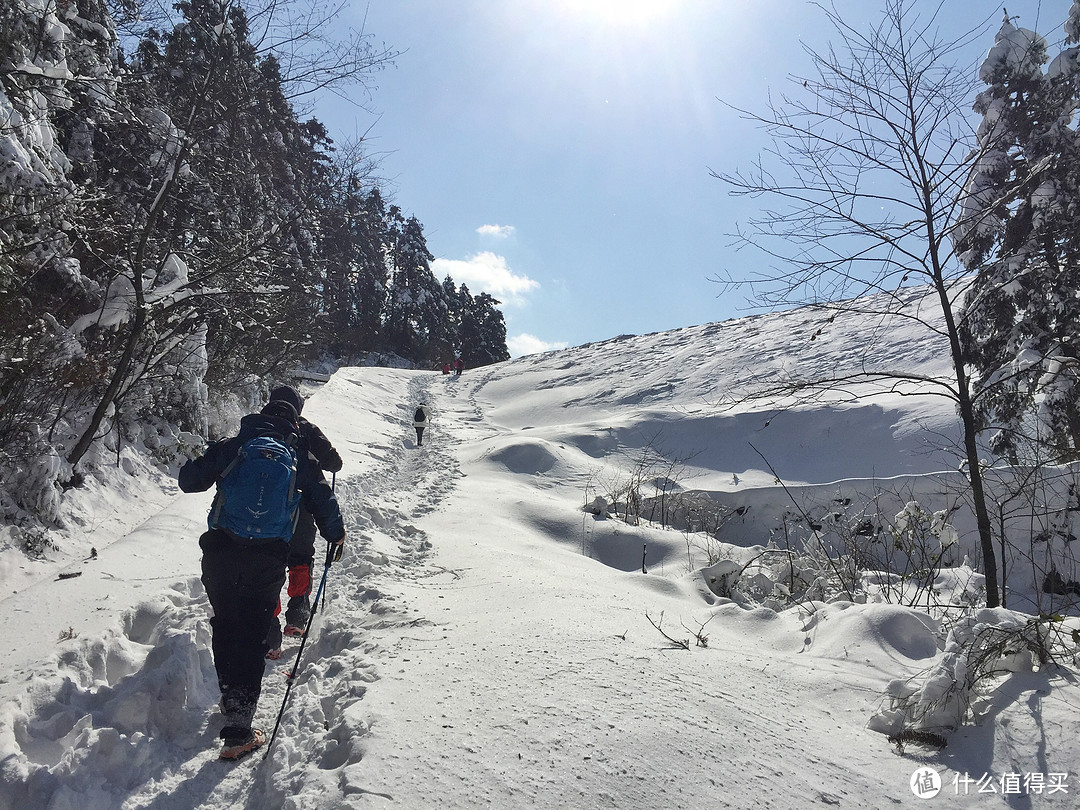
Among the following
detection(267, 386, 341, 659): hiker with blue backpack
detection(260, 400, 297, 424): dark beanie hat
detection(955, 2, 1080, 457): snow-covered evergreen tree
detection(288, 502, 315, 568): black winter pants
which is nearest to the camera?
detection(260, 400, 297, 424): dark beanie hat

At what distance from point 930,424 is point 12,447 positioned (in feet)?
47.9

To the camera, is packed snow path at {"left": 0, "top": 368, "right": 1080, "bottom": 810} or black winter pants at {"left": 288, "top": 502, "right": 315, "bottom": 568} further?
black winter pants at {"left": 288, "top": 502, "right": 315, "bottom": 568}

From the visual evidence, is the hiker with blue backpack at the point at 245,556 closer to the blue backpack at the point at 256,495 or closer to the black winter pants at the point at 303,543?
the blue backpack at the point at 256,495

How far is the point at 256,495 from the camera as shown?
10.1 feet

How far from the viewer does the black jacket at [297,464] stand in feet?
10.7

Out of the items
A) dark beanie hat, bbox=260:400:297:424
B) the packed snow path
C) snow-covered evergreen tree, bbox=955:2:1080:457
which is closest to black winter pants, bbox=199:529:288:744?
the packed snow path

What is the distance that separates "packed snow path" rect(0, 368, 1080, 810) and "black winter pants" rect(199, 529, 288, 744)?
11.1 inches

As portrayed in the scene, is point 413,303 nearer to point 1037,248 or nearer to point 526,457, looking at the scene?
point 526,457

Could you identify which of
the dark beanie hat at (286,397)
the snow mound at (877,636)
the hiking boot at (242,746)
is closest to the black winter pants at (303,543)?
the dark beanie hat at (286,397)

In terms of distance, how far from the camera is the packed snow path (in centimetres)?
236

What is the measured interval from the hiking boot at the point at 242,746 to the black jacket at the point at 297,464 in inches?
44.5

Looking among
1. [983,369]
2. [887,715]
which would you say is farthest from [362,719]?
[983,369]

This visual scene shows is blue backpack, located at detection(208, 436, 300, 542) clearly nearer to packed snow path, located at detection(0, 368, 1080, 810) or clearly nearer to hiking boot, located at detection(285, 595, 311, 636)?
packed snow path, located at detection(0, 368, 1080, 810)

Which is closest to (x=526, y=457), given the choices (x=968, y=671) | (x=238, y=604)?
(x=238, y=604)
